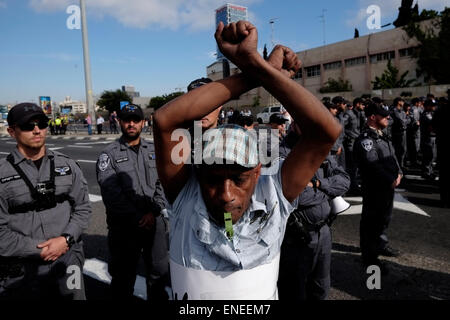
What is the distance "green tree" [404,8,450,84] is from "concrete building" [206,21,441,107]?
1121 millimetres

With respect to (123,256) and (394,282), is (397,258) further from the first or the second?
(123,256)

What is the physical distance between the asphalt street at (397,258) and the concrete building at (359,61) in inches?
1207

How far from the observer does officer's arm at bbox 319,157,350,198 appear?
113 inches

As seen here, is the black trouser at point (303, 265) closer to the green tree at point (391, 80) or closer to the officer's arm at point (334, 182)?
the officer's arm at point (334, 182)

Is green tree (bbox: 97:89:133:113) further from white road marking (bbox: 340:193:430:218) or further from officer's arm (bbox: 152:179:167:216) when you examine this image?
officer's arm (bbox: 152:179:167:216)

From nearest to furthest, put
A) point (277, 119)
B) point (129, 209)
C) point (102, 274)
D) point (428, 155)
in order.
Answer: point (129, 209), point (102, 274), point (277, 119), point (428, 155)

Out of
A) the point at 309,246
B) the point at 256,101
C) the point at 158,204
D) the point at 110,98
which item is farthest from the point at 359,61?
the point at 110,98

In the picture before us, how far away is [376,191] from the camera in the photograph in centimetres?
414

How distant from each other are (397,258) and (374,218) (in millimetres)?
647

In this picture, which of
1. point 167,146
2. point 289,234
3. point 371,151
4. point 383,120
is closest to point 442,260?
point 371,151

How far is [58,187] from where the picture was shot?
261 cm

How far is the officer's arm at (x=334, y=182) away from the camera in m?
2.86

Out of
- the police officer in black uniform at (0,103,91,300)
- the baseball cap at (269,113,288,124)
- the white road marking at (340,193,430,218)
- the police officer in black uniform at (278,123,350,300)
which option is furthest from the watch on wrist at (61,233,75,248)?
the white road marking at (340,193,430,218)

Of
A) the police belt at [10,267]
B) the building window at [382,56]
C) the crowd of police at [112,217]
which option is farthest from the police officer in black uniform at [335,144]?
the building window at [382,56]
